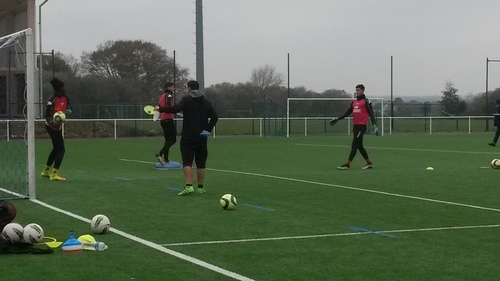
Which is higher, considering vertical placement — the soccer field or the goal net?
the goal net

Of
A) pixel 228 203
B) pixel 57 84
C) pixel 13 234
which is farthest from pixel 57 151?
pixel 13 234

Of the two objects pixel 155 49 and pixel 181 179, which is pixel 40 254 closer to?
pixel 181 179

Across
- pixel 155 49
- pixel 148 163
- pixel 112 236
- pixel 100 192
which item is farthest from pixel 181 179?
pixel 155 49

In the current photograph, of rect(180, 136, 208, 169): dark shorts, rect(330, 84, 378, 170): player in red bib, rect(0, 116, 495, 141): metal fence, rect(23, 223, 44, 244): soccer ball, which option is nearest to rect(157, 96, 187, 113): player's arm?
rect(180, 136, 208, 169): dark shorts

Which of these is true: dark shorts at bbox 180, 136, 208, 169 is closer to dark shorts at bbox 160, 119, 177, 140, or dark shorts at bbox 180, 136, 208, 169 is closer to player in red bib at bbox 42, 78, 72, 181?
player in red bib at bbox 42, 78, 72, 181

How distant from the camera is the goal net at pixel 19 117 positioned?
40.7 feet

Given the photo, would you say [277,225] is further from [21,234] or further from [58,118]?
[58,118]

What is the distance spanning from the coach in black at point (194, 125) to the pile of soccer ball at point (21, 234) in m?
5.28

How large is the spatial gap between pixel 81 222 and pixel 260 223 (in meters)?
2.24

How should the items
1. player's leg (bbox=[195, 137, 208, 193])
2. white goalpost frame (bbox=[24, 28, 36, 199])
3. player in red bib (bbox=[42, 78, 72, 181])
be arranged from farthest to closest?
player in red bib (bbox=[42, 78, 72, 181]), player's leg (bbox=[195, 137, 208, 193]), white goalpost frame (bbox=[24, 28, 36, 199])

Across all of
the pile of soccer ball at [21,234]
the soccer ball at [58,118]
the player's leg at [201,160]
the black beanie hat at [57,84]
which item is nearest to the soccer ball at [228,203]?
the player's leg at [201,160]

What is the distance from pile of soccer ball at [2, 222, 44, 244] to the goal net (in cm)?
444

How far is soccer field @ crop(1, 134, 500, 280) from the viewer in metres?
7.27

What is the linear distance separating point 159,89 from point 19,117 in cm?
4260
